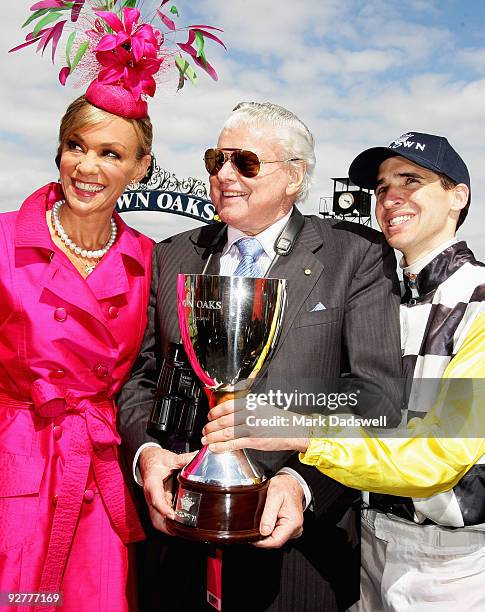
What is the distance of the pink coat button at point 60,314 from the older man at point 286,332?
0.37m

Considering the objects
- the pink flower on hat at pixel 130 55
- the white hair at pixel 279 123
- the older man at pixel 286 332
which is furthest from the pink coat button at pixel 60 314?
the white hair at pixel 279 123

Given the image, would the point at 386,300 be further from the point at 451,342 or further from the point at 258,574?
the point at 258,574

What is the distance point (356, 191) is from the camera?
59.6 feet

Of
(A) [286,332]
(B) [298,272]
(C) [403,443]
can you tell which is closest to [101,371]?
(A) [286,332]

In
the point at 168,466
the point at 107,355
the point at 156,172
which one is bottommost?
the point at 168,466

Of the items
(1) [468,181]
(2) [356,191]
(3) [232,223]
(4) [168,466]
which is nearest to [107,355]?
(4) [168,466]

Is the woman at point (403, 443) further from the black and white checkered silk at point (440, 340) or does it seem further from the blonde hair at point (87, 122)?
the blonde hair at point (87, 122)

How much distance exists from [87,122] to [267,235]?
2.70 feet

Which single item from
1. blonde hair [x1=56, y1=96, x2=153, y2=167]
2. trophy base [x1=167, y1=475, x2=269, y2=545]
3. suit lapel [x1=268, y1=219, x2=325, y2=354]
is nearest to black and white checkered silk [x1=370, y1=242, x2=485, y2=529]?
suit lapel [x1=268, y1=219, x2=325, y2=354]

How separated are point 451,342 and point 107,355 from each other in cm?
122

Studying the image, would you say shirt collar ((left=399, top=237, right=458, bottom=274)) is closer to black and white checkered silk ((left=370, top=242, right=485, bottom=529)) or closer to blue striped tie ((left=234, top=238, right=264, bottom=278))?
black and white checkered silk ((left=370, top=242, right=485, bottom=529))

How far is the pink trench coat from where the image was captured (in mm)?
2340

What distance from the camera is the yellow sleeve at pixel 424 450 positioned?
1.89 m

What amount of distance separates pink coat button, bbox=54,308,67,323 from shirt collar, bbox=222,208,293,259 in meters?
0.69
